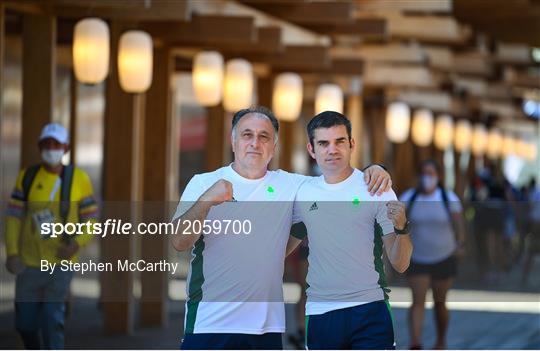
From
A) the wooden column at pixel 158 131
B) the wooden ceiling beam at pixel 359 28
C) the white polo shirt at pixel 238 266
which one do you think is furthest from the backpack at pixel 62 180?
the wooden ceiling beam at pixel 359 28

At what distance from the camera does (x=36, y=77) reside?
1304 centimetres

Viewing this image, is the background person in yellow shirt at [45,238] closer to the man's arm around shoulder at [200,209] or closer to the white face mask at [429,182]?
the man's arm around shoulder at [200,209]

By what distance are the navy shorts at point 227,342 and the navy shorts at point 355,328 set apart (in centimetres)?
28

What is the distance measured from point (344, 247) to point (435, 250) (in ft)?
17.1

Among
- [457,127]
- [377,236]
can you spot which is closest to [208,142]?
[377,236]

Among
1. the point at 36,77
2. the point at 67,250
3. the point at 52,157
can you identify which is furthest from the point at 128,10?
the point at 67,250

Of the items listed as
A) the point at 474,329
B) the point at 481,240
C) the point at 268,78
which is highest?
the point at 268,78

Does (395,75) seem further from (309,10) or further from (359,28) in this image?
(309,10)

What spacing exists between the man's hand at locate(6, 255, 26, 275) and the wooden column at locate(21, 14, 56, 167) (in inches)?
188

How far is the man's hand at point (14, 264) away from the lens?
8039 millimetres

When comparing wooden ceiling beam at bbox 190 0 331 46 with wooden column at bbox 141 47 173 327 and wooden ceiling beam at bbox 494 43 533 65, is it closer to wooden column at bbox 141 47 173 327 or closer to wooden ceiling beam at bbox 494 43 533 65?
wooden column at bbox 141 47 173 327

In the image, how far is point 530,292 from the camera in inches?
484

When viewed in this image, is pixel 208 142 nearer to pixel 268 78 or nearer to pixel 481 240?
pixel 268 78

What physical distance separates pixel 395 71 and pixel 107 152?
31.5ft
